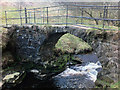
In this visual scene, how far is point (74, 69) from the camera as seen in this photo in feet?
29.0

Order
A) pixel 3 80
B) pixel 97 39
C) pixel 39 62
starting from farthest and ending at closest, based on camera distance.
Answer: pixel 39 62, pixel 3 80, pixel 97 39

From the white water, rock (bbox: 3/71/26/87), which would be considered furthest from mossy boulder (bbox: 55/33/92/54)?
rock (bbox: 3/71/26/87)

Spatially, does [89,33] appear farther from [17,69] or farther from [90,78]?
[17,69]

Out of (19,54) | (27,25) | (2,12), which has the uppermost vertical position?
(2,12)

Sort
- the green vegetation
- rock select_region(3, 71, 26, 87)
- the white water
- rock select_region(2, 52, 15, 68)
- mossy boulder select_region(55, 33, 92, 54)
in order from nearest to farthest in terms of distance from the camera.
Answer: the green vegetation
rock select_region(3, 71, 26, 87)
the white water
rock select_region(2, 52, 15, 68)
mossy boulder select_region(55, 33, 92, 54)

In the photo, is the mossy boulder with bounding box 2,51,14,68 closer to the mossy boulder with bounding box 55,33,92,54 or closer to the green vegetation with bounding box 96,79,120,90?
the mossy boulder with bounding box 55,33,92,54

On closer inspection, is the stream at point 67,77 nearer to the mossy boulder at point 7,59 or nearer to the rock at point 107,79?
the mossy boulder at point 7,59

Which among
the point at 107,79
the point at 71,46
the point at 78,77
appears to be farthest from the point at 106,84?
the point at 71,46

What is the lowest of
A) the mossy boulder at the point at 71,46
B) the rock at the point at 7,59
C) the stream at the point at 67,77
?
the stream at the point at 67,77

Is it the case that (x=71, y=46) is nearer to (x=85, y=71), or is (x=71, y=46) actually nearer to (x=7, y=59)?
(x=85, y=71)

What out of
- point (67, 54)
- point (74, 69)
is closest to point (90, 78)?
point (74, 69)

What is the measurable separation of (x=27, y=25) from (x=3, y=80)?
3.31 metres

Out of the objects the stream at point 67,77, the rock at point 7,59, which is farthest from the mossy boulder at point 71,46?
the rock at point 7,59

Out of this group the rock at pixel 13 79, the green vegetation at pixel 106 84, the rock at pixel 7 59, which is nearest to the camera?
the green vegetation at pixel 106 84
